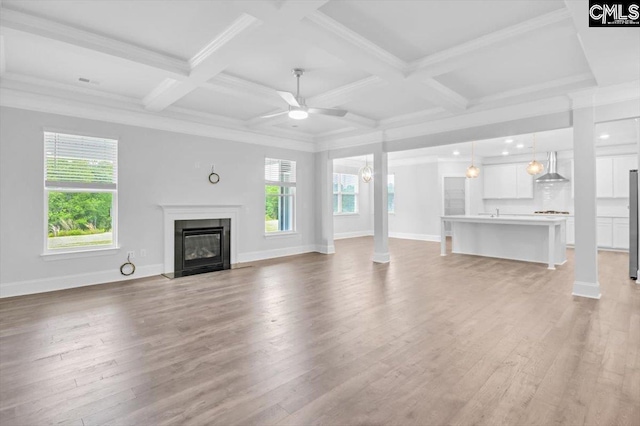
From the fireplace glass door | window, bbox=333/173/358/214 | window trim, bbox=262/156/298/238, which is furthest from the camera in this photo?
window, bbox=333/173/358/214

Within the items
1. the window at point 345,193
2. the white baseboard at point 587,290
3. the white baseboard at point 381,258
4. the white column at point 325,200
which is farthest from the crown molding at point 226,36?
the window at point 345,193

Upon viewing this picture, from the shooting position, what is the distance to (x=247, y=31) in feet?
9.86

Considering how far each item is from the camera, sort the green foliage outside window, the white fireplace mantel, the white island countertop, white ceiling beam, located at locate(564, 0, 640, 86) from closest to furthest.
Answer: white ceiling beam, located at locate(564, 0, 640, 86)
the green foliage outside window
the white fireplace mantel
the white island countertop

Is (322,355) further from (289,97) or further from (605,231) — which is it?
(605,231)

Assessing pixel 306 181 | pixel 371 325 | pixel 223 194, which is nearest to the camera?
pixel 371 325

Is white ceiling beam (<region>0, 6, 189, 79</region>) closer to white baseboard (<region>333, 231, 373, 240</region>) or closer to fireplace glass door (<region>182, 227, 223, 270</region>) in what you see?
fireplace glass door (<region>182, 227, 223, 270</region>)

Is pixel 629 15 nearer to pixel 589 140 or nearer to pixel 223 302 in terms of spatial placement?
pixel 589 140

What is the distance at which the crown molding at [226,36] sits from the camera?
9.64 ft

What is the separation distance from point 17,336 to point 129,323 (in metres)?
0.94

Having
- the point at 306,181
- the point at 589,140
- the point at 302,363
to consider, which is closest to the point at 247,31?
the point at 302,363

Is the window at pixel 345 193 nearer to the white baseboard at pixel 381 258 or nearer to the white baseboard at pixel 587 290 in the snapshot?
the white baseboard at pixel 381 258

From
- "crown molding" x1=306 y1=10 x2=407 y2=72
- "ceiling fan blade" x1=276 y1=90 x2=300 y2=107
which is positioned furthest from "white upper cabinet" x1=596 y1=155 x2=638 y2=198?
"ceiling fan blade" x1=276 y1=90 x2=300 y2=107

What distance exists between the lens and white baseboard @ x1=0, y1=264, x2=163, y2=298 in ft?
14.5

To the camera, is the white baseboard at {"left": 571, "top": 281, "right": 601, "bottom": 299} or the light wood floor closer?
the light wood floor
